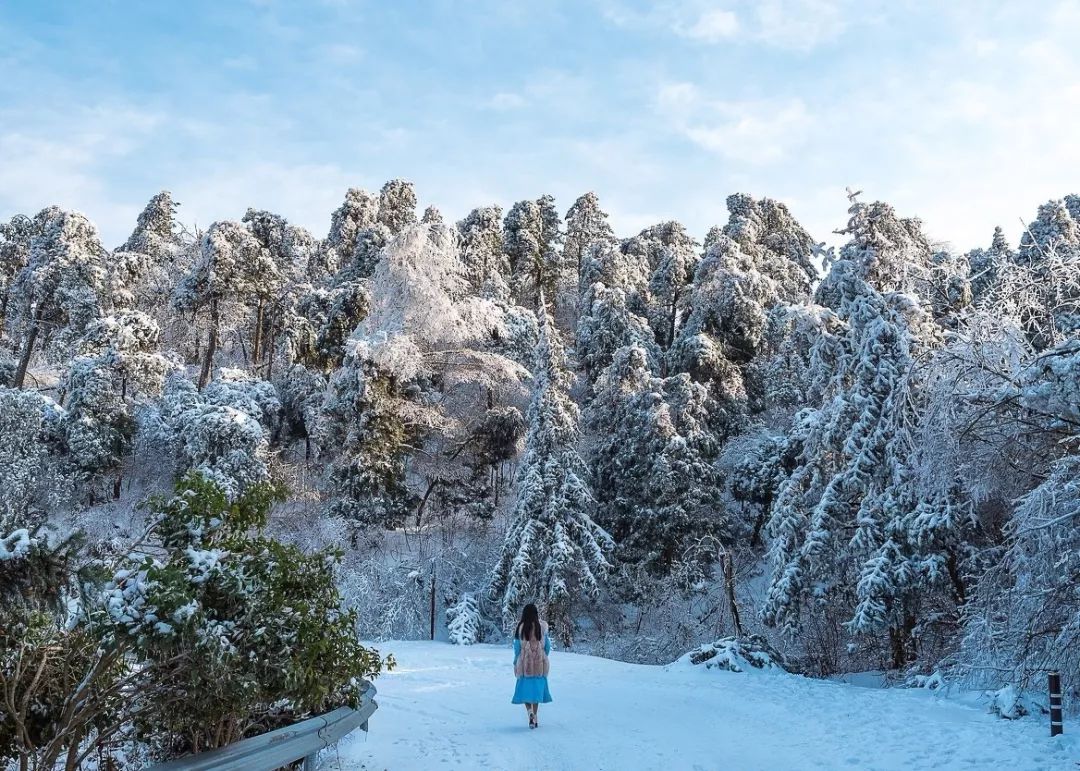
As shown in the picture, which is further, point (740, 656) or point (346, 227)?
point (346, 227)

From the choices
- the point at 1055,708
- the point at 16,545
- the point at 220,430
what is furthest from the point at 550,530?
the point at 16,545

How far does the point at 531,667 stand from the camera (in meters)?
9.61

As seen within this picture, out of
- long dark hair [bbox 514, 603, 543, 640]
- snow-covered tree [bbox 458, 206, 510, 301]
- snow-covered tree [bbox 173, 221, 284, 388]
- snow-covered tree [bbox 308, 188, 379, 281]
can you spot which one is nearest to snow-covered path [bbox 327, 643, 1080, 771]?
long dark hair [bbox 514, 603, 543, 640]

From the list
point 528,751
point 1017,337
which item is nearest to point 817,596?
point 1017,337

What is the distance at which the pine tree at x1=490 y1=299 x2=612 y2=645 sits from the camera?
21.3 metres

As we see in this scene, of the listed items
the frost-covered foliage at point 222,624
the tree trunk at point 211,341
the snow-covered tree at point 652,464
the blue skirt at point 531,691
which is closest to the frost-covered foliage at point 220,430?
the tree trunk at point 211,341

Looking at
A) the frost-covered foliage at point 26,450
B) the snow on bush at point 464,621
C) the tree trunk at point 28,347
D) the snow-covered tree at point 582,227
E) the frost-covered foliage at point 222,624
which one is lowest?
the snow on bush at point 464,621

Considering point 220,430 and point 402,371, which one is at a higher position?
point 402,371

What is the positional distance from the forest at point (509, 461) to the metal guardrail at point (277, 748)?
0.25m

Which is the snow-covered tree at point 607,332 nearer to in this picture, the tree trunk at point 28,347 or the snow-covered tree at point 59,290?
the snow-covered tree at point 59,290

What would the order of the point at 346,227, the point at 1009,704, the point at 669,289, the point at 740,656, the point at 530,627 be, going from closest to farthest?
the point at 1009,704, the point at 530,627, the point at 740,656, the point at 669,289, the point at 346,227

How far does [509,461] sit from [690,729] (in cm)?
2042

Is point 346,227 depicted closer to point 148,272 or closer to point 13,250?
point 148,272

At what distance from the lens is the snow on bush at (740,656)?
14008 millimetres
